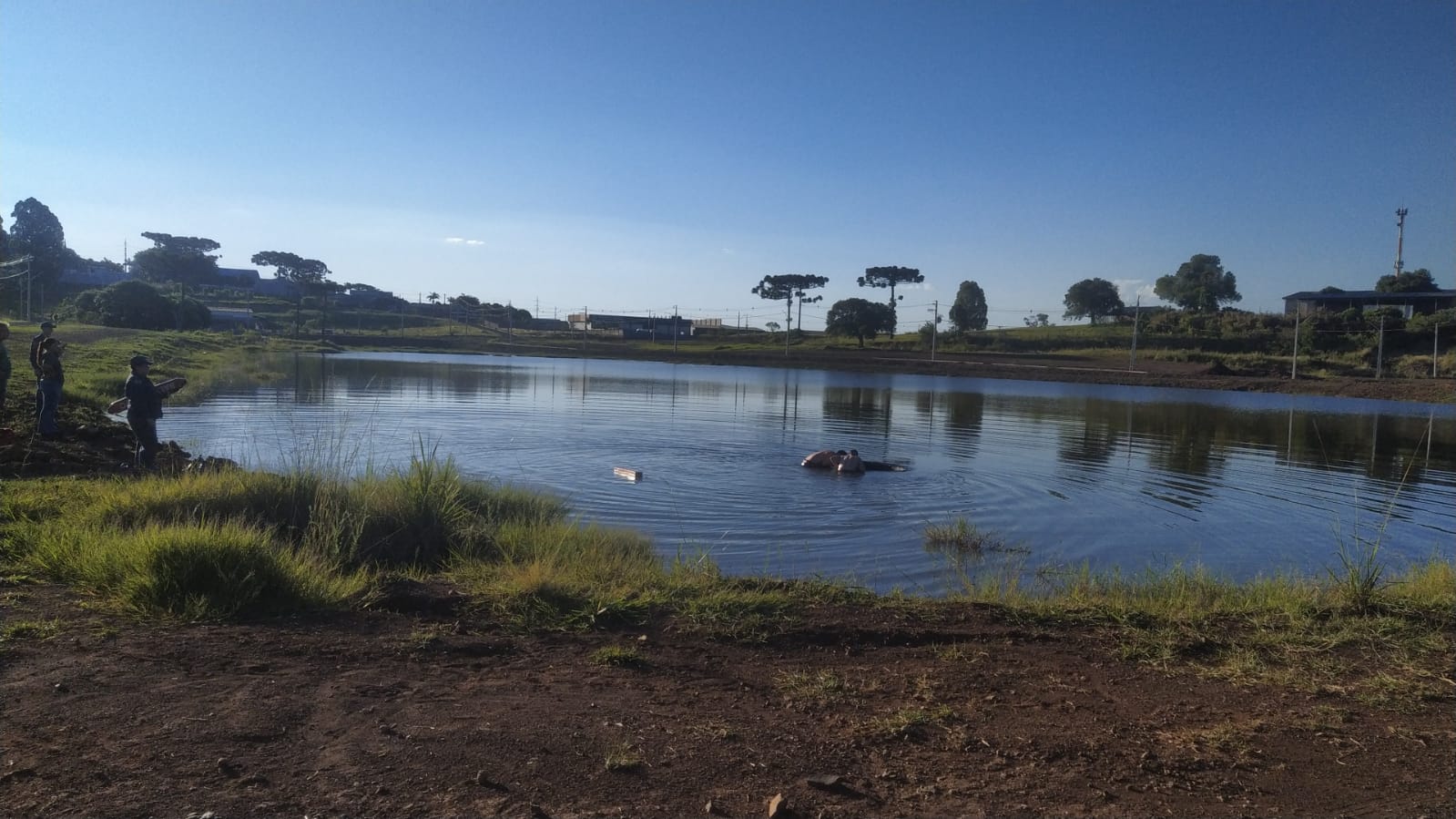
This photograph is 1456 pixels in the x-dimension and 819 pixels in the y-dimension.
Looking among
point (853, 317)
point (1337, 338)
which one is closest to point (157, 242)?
point (853, 317)

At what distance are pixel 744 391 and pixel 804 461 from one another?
26120 mm

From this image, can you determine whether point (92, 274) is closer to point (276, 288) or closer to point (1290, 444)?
point (276, 288)

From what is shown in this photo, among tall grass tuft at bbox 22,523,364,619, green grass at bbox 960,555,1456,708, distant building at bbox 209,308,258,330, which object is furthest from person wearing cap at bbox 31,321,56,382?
distant building at bbox 209,308,258,330

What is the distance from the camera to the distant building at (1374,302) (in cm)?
8650

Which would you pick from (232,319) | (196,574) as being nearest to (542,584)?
(196,574)

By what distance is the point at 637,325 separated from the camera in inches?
5359

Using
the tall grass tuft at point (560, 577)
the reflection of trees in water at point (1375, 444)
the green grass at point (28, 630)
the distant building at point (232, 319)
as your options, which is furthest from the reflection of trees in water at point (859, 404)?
the distant building at point (232, 319)

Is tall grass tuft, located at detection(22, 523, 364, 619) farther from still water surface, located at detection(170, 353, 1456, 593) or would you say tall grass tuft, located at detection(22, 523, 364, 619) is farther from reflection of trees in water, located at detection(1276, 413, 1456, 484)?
reflection of trees in water, located at detection(1276, 413, 1456, 484)

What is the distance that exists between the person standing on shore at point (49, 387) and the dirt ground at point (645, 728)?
924cm

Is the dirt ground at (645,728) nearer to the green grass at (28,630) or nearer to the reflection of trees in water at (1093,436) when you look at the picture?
the green grass at (28,630)

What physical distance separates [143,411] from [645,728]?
1113cm

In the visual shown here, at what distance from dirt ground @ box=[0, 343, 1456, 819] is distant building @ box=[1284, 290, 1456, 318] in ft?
289

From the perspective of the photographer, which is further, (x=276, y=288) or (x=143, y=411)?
Result: (x=276, y=288)

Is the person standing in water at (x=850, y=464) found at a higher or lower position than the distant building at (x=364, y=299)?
lower
